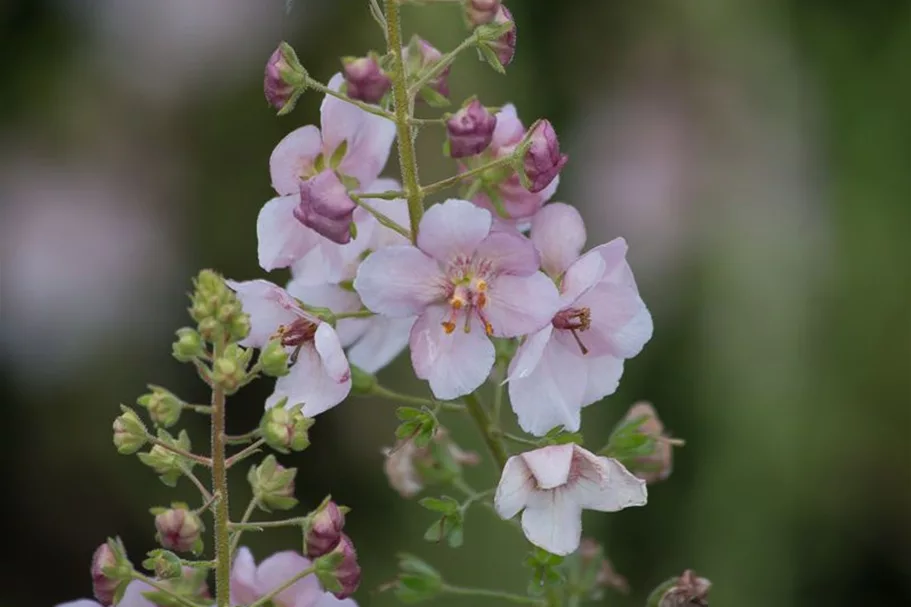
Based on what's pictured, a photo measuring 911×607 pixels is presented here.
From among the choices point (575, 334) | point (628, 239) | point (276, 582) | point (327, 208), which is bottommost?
point (628, 239)

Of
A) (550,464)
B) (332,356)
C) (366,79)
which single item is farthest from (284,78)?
(550,464)

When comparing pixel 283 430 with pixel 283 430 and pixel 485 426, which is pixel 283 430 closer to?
pixel 283 430

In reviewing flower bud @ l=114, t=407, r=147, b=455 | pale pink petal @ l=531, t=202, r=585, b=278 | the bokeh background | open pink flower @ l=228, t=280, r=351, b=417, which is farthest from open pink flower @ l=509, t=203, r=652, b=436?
the bokeh background

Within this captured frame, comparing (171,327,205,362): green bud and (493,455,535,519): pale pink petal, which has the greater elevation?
(171,327,205,362): green bud

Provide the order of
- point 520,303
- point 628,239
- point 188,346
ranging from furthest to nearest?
1. point 628,239
2. point 520,303
3. point 188,346

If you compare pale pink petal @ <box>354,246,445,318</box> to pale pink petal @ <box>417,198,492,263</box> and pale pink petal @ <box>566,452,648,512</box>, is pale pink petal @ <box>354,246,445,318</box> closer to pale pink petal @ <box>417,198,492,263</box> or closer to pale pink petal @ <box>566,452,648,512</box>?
pale pink petal @ <box>417,198,492,263</box>

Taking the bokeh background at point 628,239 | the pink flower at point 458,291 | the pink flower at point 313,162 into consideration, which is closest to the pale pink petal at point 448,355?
the pink flower at point 458,291

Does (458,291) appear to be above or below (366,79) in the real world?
below

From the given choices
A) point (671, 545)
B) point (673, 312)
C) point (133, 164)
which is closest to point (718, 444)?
point (671, 545)
